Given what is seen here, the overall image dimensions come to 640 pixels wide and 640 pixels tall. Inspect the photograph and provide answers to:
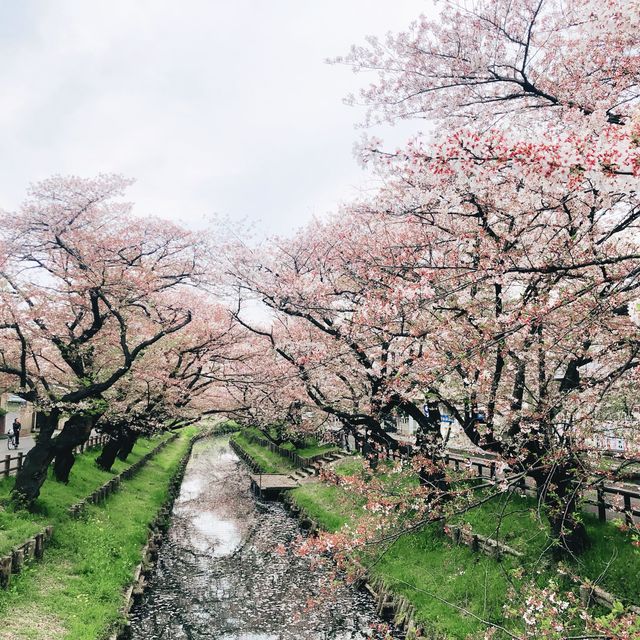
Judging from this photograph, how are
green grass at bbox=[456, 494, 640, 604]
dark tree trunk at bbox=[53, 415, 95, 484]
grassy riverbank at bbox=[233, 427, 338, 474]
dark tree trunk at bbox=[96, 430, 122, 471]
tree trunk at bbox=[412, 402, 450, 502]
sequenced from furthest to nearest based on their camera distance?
1. grassy riverbank at bbox=[233, 427, 338, 474]
2. dark tree trunk at bbox=[96, 430, 122, 471]
3. dark tree trunk at bbox=[53, 415, 95, 484]
4. tree trunk at bbox=[412, 402, 450, 502]
5. green grass at bbox=[456, 494, 640, 604]

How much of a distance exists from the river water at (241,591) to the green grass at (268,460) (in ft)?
37.0

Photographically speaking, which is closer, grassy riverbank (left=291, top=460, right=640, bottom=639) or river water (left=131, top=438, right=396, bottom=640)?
grassy riverbank (left=291, top=460, right=640, bottom=639)

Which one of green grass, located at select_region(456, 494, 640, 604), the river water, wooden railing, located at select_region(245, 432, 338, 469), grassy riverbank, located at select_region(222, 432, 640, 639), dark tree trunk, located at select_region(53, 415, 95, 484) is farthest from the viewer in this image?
wooden railing, located at select_region(245, 432, 338, 469)

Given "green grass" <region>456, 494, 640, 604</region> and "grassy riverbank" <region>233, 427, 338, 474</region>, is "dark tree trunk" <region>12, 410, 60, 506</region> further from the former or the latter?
"grassy riverbank" <region>233, 427, 338, 474</region>

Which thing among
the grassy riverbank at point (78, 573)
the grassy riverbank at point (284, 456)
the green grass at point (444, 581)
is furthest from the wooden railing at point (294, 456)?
the green grass at point (444, 581)

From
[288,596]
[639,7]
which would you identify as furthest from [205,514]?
[639,7]

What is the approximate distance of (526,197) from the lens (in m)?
7.03

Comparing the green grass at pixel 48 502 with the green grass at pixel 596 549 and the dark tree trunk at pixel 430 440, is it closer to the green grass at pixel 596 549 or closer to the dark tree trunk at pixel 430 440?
the dark tree trunk at pixel 430 440

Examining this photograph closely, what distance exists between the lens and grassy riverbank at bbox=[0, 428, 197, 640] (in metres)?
10.2

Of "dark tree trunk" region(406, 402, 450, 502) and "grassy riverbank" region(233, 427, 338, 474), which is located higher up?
"dark tree trunk" region(406, 402, 450, 502)

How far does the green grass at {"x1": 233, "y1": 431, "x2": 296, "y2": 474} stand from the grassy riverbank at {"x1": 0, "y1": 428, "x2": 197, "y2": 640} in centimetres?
1555

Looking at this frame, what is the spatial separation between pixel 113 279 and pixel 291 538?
13275 millimetres

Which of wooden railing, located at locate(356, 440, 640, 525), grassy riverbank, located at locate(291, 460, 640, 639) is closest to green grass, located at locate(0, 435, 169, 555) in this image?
grassy riverbank, located at locate(291, 460, 640, 639)

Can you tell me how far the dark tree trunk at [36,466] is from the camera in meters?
15.6
